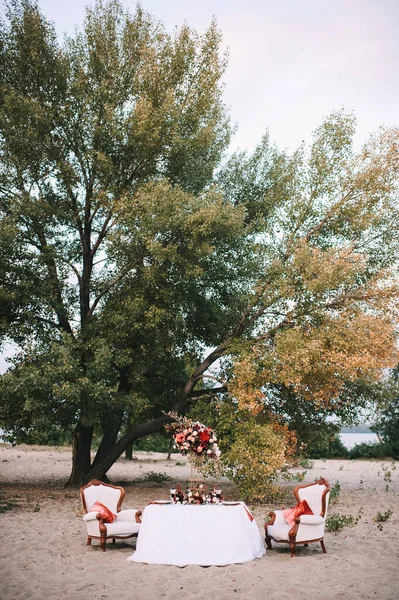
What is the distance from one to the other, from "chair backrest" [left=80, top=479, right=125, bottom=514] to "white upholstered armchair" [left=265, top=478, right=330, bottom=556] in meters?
2.55

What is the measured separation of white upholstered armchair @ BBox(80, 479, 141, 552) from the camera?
28.4 ft

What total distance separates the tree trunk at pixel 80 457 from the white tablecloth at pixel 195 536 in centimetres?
904

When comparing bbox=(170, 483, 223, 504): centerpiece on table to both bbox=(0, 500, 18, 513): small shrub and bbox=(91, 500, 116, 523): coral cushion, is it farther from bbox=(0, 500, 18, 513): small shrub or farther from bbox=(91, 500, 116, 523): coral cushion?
bbox=(0, 500, 18, 513): small shrub

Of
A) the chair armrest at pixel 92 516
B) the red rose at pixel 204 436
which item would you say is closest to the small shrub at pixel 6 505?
the chair armrest at pixel 92 516

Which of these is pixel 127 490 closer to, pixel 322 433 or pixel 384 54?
pixel 322 433

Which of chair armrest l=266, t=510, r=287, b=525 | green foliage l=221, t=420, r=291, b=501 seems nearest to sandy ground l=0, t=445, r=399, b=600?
chair armrest l=266, t=510, r=287, b=525

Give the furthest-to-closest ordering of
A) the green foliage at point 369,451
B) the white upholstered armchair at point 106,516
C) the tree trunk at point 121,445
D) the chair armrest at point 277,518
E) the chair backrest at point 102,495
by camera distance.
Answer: the green foliage at point 369,451, the tree trunk at point 121,445, the chair backrest at point 102,495, the chair armrest at point 277,518, the white upholstered armchair at point 106,516

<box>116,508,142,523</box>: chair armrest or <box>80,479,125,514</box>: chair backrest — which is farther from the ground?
<box>80,479,125,514</box>: chair backrest

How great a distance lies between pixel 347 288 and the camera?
14.0 m

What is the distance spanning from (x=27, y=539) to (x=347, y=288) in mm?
9131

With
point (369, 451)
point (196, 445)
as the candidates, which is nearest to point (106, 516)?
point (196, 445)

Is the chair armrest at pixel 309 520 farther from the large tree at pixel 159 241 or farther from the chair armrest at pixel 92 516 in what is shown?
the large tree at pixel 159 241

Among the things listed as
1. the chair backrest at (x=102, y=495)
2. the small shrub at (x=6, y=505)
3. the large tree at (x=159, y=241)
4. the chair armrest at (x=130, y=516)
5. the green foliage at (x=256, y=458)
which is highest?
the large tree at (x=159, y=241)

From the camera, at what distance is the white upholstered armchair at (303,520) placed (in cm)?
836
